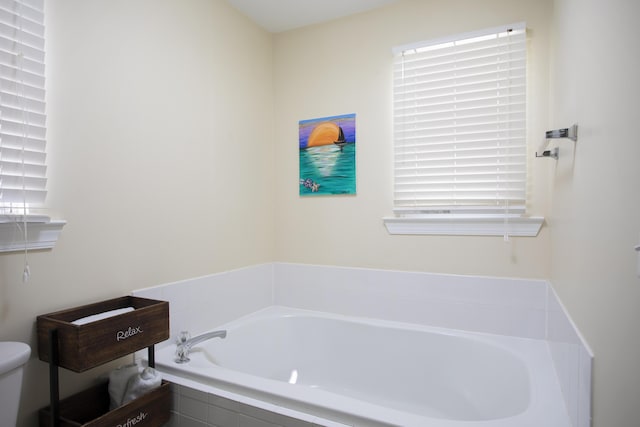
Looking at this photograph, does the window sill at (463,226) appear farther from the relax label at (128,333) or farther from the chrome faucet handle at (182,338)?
the relax label at (128,333)

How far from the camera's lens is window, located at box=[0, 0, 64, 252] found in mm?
1246

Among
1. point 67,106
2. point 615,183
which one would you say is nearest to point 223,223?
point 67,106

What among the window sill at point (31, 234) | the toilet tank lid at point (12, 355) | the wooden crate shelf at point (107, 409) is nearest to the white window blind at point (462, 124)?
the wooden crate shelf at point (107, 409)

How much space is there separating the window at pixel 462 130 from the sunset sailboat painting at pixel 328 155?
32 cm

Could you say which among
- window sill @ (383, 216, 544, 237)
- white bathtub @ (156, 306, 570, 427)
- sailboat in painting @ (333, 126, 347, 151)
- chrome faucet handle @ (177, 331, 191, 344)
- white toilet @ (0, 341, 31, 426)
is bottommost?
white bathtub @ (156, 306, 570, 427)

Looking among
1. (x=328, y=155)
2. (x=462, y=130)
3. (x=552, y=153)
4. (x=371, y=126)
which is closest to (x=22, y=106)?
(x=328, y=155)

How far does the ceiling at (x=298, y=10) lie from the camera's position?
91.0 inches

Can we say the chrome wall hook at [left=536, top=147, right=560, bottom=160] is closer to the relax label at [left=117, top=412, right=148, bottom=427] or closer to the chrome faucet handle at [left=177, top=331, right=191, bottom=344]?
the chrome faucet handle at [left=177, top=331, right=191, bottom=344]

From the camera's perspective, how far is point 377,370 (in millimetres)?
2178

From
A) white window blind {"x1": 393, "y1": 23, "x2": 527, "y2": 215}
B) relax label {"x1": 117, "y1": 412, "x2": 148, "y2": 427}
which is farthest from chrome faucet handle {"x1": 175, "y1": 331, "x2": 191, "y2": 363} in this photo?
white window blind {"x1": 393, "y1": 23, "x2": 527, "y2": 215}

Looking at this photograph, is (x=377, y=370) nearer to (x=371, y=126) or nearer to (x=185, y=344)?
(x=185, y=344)

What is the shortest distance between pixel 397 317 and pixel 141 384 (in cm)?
148

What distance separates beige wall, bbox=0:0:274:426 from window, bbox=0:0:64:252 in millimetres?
49

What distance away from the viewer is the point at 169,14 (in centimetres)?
190
